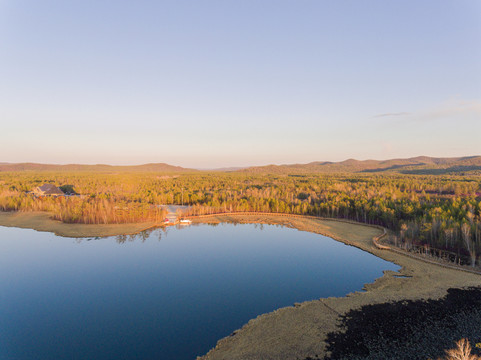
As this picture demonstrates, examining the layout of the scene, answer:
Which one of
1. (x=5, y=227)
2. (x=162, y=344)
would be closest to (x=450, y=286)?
(x=162, y=344)

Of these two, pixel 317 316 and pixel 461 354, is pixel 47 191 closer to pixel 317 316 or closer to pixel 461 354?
pixel 317 316

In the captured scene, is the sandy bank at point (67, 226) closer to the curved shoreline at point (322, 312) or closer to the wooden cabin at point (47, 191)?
the wooden cabin at point (47, 191)

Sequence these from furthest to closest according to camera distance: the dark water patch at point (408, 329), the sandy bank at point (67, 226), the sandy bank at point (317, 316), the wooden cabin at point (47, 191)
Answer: the wooden cabin at point (47, 191) < the sandy bank at point (67, 226) < the sandy bank at point (317, 316) < the dark water patch at point (408, 329)

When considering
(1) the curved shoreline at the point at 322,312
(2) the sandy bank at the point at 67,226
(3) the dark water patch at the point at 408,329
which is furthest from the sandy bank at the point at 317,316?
(2) the sandy bank at the point at 67,226

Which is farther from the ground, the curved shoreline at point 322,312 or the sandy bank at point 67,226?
the sandy bank at point 67,226

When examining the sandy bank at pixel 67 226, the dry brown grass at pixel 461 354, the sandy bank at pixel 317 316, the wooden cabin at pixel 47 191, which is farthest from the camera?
the wooden cabin at pixel 47 191

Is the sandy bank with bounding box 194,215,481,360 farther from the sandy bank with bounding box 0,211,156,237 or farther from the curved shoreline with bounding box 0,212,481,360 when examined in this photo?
the sandy bank with bounding box 0,211,156,237

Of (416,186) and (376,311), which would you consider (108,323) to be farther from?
(416,186)
